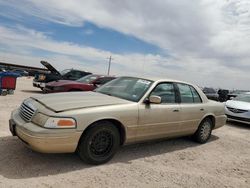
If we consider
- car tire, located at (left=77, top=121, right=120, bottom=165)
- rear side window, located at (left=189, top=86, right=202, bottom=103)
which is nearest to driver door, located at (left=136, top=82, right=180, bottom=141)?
car tire, located at (left=77, top=121, right=120, bottom=165)

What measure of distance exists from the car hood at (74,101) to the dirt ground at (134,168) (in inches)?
35.7

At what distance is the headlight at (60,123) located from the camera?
3.77 meters

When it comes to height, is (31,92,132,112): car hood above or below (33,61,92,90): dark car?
below

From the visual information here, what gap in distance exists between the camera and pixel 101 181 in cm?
372

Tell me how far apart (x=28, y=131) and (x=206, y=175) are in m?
2.96

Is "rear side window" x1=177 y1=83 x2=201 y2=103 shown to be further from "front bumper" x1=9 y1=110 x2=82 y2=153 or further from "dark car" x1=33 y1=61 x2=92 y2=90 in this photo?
"dark car" x1=33 y1=61 x2=92 y2=90

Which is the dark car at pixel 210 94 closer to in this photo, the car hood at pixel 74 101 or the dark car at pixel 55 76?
the dark car at pixel 55 76

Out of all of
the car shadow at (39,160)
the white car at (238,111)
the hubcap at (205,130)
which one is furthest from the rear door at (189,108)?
the white car at (238,111)

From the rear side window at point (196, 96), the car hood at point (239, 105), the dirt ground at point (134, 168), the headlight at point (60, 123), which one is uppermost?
the rear side window at point (196, 96)

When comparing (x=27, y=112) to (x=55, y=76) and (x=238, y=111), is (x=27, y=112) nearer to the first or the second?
(x=238, y=111)

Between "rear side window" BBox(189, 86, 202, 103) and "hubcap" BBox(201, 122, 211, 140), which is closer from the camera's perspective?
"rear side window" BBox(189, 86, 202, 103)

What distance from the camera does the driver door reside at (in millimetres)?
4801

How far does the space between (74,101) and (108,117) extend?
64cm

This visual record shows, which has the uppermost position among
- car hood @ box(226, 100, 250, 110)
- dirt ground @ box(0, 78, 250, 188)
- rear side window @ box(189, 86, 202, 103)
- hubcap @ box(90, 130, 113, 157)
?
rear side window @ box(189, 86, 202, 103)
